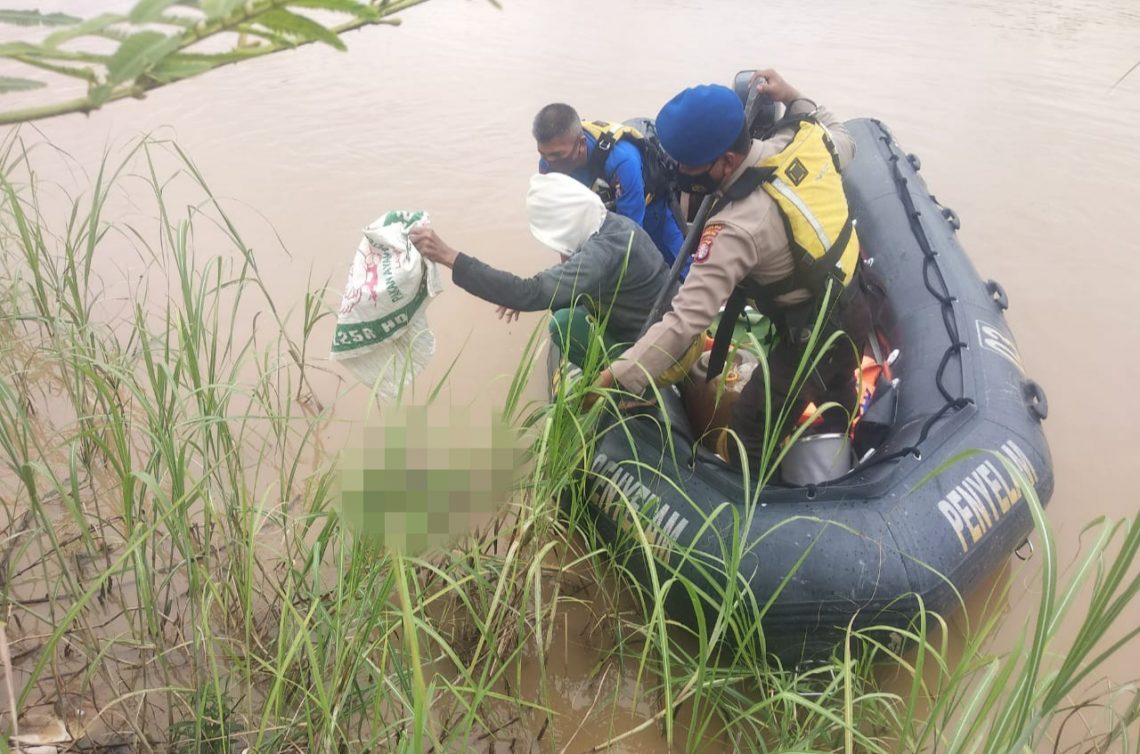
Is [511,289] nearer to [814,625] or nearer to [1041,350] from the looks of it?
[814,625]

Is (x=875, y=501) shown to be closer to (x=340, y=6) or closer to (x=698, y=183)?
(x=698, y=183)

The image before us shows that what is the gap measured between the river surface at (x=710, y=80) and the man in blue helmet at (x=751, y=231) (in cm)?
94

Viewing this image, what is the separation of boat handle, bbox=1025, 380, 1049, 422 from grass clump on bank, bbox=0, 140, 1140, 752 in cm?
57

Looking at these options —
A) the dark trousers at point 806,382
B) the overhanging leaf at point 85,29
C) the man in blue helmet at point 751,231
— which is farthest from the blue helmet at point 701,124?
the overhanging leaf at point 85,29

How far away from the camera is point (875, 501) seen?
186 cm

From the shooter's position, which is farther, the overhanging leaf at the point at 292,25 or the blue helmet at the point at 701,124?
the blue helmet at the point at 701,124

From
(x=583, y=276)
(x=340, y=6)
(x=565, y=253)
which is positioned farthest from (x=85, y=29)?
(x=565, y=253)

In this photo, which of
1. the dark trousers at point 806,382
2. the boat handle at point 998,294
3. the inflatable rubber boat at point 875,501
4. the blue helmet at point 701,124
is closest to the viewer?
the inflatable rubber boat at point 875,501

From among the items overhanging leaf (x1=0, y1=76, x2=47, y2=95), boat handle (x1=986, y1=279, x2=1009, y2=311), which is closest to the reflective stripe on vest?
boat handle (x1=986, y1=279, x2=1009, y2=311)

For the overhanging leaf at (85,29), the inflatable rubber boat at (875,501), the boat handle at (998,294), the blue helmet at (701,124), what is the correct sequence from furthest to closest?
the boat handle at (998,294) → the blue helmet at (701,124) → the inflatable rubber boat at (875,501) → the overhanging leaf at (85,29)

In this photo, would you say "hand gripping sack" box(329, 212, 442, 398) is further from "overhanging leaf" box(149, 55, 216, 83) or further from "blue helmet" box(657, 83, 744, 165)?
"overhanging leaf" box(149, 55, 216, 83)

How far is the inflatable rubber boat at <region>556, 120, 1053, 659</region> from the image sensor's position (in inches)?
67.8

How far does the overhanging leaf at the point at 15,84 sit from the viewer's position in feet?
1.56

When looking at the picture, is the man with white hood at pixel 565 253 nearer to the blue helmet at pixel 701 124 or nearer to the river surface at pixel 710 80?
the blue helmet at pixel 701 124
